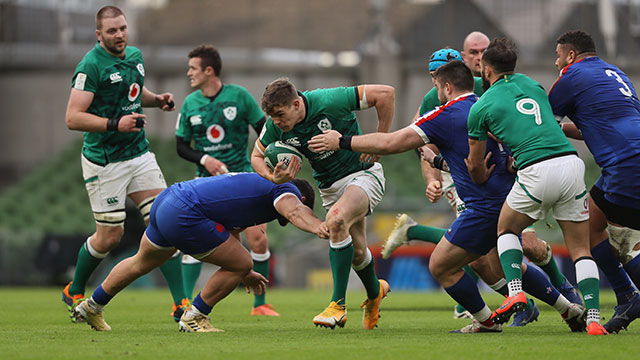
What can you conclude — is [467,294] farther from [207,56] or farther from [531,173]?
[207,56]

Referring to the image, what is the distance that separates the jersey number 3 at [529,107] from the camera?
604cm

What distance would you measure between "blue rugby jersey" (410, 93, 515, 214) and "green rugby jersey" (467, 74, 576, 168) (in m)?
0.30

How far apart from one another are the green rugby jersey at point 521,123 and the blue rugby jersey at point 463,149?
299 millimetres

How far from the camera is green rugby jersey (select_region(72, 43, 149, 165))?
7910mm

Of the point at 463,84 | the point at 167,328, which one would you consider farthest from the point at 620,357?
the point at 167,328

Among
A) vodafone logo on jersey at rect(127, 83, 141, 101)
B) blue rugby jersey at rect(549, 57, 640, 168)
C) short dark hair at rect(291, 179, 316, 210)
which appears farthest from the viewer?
vodafone logo on jersey at rect(127, 83, 141, 101)

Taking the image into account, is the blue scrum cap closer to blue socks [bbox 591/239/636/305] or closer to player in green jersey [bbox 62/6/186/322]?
blue socks [bbox 591/239/636/305]

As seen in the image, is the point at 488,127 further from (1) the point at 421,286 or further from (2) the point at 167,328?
(1) the point at 421,286

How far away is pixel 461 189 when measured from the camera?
257 inches

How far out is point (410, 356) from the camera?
16.0 ft

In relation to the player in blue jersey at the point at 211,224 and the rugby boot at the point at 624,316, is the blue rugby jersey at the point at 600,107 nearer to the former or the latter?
the rugby boot at the point at 624,316

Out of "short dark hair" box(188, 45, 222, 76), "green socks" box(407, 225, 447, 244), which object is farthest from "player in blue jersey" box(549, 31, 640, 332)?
"short dark hair" box(188, 45, 222, 76)

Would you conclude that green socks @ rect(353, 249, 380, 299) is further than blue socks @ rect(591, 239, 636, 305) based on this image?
Yes

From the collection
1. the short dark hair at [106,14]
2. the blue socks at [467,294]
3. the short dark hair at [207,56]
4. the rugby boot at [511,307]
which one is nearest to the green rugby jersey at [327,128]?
the blue socks at [467,294]
